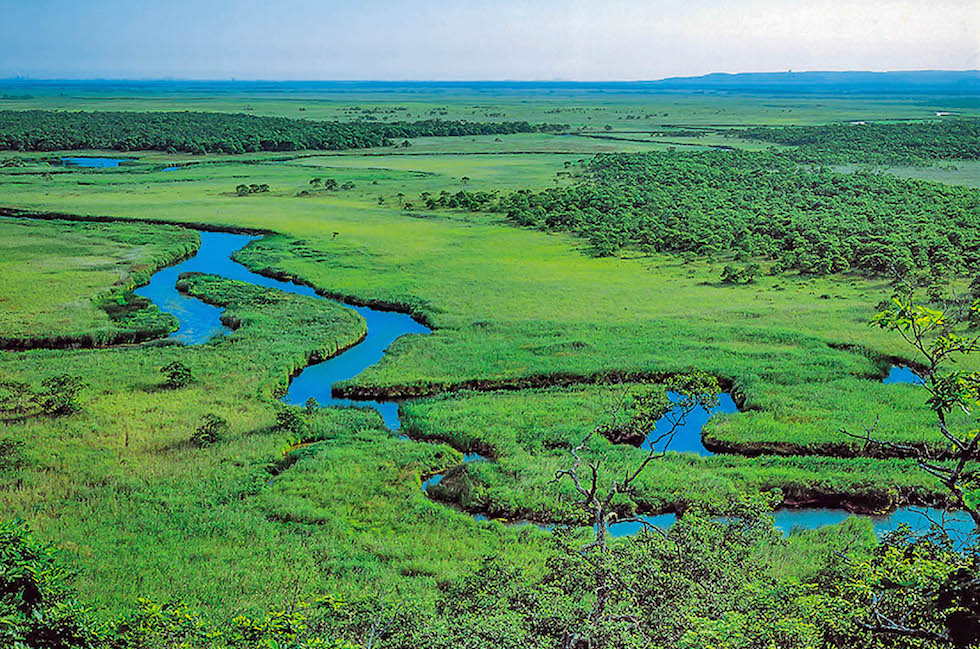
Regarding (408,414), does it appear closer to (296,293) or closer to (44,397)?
(44,397)

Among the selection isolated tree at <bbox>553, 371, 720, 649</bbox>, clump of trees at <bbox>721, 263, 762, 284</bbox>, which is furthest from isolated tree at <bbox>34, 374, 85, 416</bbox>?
clump of trees at <bbox>721, 263, 762, 284</bbox>

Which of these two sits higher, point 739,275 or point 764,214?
point 764,214

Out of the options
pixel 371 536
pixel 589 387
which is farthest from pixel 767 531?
pixel 589 387

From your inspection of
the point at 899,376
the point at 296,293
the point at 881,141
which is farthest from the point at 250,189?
the point at 881,141

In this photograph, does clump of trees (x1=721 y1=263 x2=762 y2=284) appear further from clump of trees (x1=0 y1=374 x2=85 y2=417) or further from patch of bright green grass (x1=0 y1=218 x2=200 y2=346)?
clump of trees (x1=0 y1=374 x2=85 y2=417)

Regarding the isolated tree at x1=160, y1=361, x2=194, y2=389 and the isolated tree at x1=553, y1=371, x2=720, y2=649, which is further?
the isolated tree at x1=160, y1=361, x2=194, y2=389
